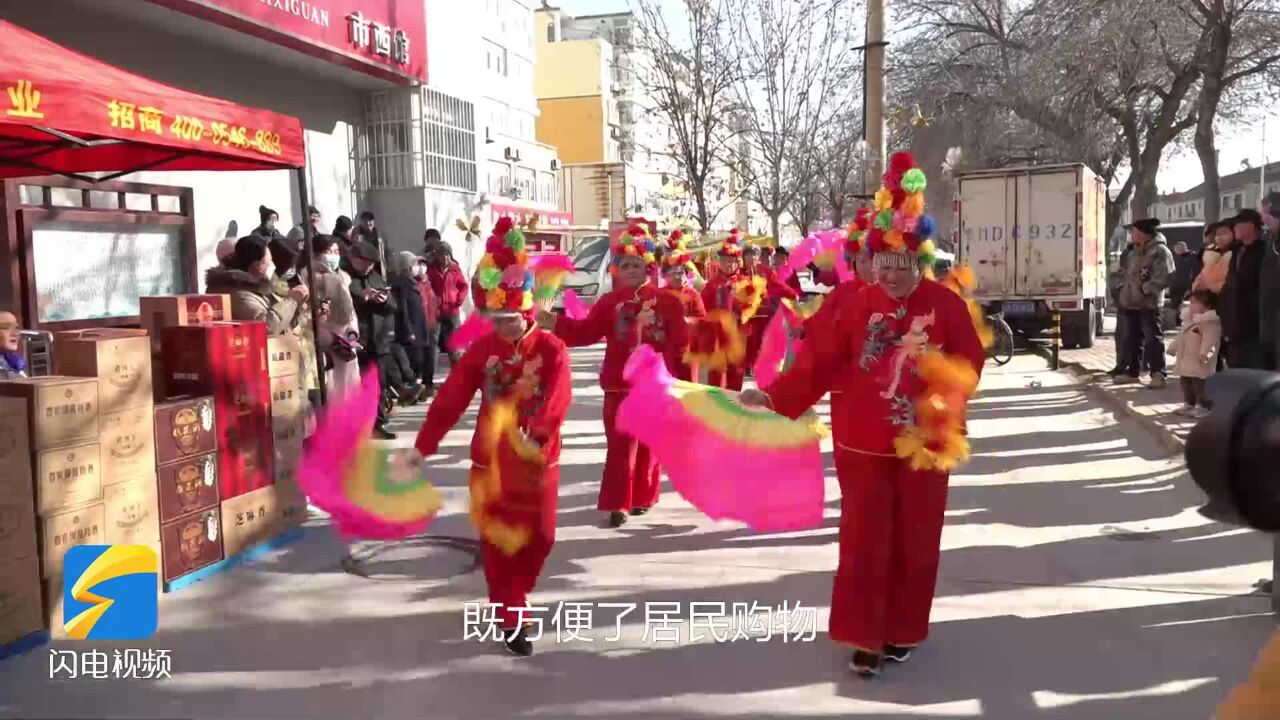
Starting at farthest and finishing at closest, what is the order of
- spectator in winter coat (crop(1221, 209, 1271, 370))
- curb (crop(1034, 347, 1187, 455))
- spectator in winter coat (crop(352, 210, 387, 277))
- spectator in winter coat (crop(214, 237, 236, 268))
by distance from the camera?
spectator in winter coat (crop(352, 210, 387, 277)) → curb (crop(1034, 347, 1187, 455)) → spectator in winter coat (crop(1221, 209, 1271, 370)) → spectator in winter coat (crop(214, 237, 236, 268))

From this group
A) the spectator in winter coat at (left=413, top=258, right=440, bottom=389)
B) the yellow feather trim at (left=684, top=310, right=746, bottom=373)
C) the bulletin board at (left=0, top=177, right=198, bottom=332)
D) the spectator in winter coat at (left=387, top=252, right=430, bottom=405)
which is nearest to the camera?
the yellow feather trim at (left=684, top=310, right=746, bottom=373)

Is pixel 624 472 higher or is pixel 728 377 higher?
pixel 728 377

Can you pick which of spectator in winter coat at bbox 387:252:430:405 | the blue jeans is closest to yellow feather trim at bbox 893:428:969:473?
spectator in winter coat at bbox 387:252:430:405

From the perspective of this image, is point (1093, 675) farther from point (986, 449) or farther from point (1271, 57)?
point (1271, 57)

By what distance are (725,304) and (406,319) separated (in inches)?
135

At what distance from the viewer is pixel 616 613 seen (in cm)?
459

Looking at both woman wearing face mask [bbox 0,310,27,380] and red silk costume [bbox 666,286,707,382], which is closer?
woman wearing face mask [bbox 0,310,27,380]

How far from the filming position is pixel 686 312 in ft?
Answer: 21.5

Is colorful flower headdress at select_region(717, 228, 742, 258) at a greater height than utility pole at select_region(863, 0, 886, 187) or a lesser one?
lesser

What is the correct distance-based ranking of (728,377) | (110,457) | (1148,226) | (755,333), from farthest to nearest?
(755,333)
(1148,226)
(728,377)
(110,457)

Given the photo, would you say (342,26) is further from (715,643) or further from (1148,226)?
(715,643)

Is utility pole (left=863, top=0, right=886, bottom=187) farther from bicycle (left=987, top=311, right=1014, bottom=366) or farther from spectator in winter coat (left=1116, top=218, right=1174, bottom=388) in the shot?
bicycle (left=987, top=311, right=1014, bottom=366)

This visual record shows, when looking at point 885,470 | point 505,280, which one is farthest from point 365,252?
point 885,470

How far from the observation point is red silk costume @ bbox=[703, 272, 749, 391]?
896 centimetres
